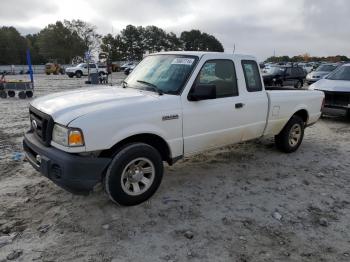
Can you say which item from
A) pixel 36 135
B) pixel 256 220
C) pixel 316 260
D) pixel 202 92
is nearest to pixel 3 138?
pixel 36 135

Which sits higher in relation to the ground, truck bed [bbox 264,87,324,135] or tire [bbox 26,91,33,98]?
truck bed [bbox 264,87,324,135]

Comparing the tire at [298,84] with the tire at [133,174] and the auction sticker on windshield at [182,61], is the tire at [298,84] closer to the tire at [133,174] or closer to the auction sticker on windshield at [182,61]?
the auction sticker on windshield at [182,61]

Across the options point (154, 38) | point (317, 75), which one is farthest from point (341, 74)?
point (154, 38)

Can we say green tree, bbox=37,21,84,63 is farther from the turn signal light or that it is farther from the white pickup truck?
the turn signal light

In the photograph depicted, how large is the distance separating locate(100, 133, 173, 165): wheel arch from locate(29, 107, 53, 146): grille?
24.9 inches

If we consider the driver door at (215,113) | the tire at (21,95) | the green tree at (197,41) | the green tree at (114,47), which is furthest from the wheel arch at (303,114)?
the green tree at (197,41)

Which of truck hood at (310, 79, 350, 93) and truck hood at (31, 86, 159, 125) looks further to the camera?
truck hood at (310, 79, 350, 93)

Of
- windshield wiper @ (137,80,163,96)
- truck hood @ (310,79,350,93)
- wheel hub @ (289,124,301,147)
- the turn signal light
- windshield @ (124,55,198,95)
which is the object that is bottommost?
wheel hub @ (289,124,301,147)

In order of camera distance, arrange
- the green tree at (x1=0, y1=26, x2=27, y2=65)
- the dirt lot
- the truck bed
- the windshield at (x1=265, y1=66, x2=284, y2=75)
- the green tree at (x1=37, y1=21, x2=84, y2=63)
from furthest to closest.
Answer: the green tree at (x1=0, y1=26, x2=27, y2=65) < the green tree at (x1=37, y1=21, x2=84, y2=63) < the windshield at (x1=265, y1=66, x2=284, y2=75) < the truck bed < the dirt lot

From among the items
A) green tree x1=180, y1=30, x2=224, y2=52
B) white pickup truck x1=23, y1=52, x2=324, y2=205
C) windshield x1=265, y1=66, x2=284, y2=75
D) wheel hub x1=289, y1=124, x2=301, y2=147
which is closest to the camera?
white pickup truck x1=23, y1=52, x2=324, y2=205

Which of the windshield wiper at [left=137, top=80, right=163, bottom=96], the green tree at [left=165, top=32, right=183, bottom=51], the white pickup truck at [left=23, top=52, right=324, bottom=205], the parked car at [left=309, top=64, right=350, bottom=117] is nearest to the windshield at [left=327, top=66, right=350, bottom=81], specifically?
the parked car at [left=309, top=64, right=350, bottom=117]

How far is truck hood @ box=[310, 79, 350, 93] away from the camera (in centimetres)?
991

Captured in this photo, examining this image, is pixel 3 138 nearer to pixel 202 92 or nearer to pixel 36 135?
pixel 36 135

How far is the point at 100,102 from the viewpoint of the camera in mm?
4137
